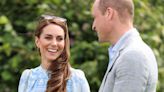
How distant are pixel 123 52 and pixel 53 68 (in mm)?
1149

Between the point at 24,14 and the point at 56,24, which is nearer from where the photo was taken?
the point at 56,24

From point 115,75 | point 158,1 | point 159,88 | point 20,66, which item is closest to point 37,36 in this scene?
point 115,75

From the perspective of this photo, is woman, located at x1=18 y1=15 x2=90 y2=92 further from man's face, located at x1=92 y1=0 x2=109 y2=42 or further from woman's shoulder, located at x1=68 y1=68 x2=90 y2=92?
man's face, located at x1=92 y1=0 x2=109 y2=42

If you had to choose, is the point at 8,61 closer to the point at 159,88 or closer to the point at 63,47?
the point at 159,88

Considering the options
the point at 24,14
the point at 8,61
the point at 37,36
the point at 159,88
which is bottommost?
the point at 159,88

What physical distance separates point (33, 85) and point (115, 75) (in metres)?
1.20

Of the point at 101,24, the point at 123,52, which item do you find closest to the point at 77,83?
the point at 101,24

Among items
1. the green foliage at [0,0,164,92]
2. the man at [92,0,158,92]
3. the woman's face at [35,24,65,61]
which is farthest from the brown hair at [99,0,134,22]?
the green foliage at [0,0,164,92]

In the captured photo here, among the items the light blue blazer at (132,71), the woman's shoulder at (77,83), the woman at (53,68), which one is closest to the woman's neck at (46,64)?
the woman at (53,68)

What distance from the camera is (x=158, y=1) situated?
8328 millimetres

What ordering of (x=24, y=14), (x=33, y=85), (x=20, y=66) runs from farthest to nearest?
(x=24, y=14), (x=20, y=66), (x=33, y=85)

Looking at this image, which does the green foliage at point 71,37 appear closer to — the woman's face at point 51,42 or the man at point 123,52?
the woman's face at point 51,42

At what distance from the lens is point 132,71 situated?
3139 mm

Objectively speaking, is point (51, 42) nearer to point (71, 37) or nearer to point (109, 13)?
point (109, 13)
